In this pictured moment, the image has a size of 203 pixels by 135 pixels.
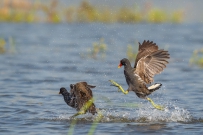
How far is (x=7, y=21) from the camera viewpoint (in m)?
24.1

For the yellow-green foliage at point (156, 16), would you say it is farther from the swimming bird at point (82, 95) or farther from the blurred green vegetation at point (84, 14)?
the swimming bird at point (82, 95)

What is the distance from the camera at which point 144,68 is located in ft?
27.9

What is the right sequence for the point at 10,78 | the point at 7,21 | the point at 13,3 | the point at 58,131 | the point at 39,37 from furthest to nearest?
the point at 13,3
the point at 7,21
the point at 39,37
the point at 10,78
the point at 58,131

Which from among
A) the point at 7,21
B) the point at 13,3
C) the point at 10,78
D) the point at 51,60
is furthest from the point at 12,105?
the point at 13,3

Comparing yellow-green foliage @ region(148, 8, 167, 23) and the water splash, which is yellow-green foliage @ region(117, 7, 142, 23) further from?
the water splash

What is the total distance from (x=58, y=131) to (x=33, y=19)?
17653 mm

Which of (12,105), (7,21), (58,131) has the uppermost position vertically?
(7,21)

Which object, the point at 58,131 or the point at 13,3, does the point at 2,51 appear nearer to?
the point at 58,131

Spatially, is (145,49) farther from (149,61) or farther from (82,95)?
(82,95)

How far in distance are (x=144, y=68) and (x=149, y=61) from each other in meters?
0.12

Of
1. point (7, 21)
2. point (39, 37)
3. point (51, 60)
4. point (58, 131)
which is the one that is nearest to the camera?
point (58, 131)

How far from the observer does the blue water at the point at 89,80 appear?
26.2 ft

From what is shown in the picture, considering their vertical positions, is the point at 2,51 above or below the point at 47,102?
above

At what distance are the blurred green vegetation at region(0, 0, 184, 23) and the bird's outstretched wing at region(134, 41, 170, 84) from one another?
15842 mm
